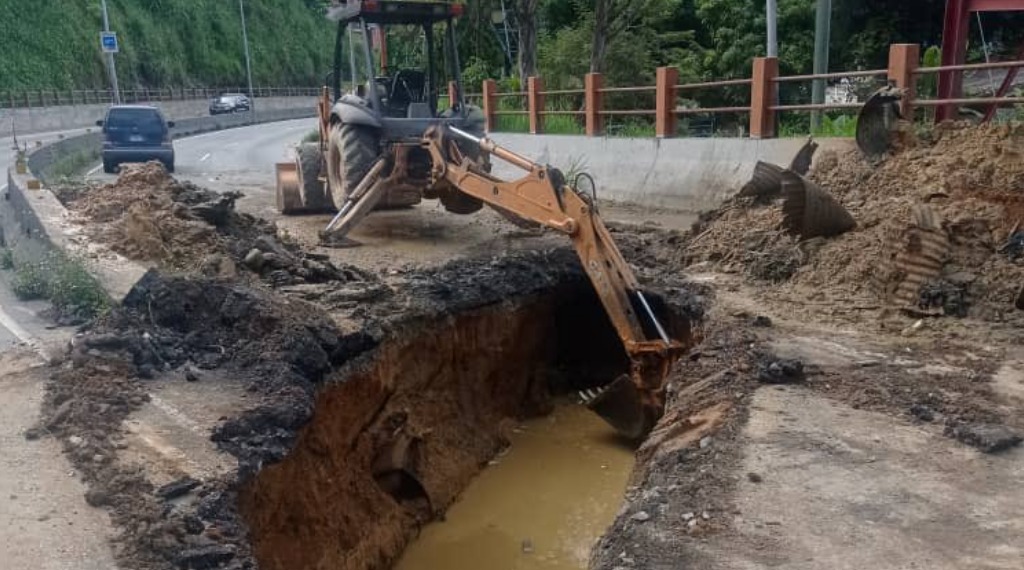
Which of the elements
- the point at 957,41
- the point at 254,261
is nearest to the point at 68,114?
the point at 254,261

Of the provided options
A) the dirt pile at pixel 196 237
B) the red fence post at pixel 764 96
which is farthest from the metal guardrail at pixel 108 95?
the red fence post at pixel 764 96

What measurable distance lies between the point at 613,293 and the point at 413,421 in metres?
2.22

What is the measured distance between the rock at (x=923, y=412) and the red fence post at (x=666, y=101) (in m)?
8.60

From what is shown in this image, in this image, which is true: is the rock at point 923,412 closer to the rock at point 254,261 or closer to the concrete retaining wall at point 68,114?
the rock at point 254,261

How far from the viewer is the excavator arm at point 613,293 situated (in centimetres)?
Answer: 740

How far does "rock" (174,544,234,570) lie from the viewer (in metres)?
4.04

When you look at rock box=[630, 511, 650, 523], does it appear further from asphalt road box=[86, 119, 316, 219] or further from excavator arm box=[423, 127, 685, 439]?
asphalt road box=[86, 119, 316, 219]

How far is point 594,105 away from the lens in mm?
15383

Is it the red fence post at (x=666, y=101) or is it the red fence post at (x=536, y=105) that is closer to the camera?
the red fence post at (x=666, y=101)

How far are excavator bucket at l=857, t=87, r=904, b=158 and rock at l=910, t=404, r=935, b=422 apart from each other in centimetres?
499

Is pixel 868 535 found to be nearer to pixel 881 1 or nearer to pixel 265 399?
pixel 265 399

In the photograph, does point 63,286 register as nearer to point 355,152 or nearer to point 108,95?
point 355,152

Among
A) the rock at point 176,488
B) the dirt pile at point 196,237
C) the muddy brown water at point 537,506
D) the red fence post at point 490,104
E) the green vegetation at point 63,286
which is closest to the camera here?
the rock at point 176,488

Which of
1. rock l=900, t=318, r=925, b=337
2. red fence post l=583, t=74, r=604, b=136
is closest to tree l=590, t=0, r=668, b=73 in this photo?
red fence post l=583, t=74, r=604, b=136
